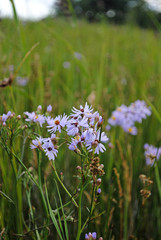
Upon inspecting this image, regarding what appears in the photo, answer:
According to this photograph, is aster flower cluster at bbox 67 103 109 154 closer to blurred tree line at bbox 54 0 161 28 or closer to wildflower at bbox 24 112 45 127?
wildflower at bbox 24 112 45 127

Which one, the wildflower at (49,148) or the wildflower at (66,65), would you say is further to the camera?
the wildflower at (66,65)

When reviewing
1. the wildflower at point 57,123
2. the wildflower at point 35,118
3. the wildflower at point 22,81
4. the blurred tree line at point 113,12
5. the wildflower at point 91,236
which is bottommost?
the wildflower at point 22,81

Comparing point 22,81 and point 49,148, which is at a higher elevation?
point 49,148

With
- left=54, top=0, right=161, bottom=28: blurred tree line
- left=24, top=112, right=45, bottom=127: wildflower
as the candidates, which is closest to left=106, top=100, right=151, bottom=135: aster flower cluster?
left=54, top=0, right=161, bottom=28: blurred tree line

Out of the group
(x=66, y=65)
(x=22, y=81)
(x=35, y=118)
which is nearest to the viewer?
(x=35, y=118)

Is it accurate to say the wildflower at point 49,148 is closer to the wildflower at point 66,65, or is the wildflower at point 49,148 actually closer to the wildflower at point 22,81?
the wildflower at point 22,81

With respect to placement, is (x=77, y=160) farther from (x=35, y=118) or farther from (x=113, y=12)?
(x=113, y=12)

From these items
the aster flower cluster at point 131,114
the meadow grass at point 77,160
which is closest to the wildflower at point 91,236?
the meadow grass at point 77,160

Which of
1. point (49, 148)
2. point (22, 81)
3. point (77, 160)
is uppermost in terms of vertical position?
point (49, 148)

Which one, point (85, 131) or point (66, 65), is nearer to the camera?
point (85, 131)

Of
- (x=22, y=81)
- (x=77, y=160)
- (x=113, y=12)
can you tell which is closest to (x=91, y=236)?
(x=77, y=160)

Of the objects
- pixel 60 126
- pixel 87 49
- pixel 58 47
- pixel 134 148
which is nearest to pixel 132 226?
pixel 134 148

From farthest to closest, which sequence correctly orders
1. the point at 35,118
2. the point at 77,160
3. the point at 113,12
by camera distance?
the point at 113,12 < the point at 77,160 < the point at 35,118
